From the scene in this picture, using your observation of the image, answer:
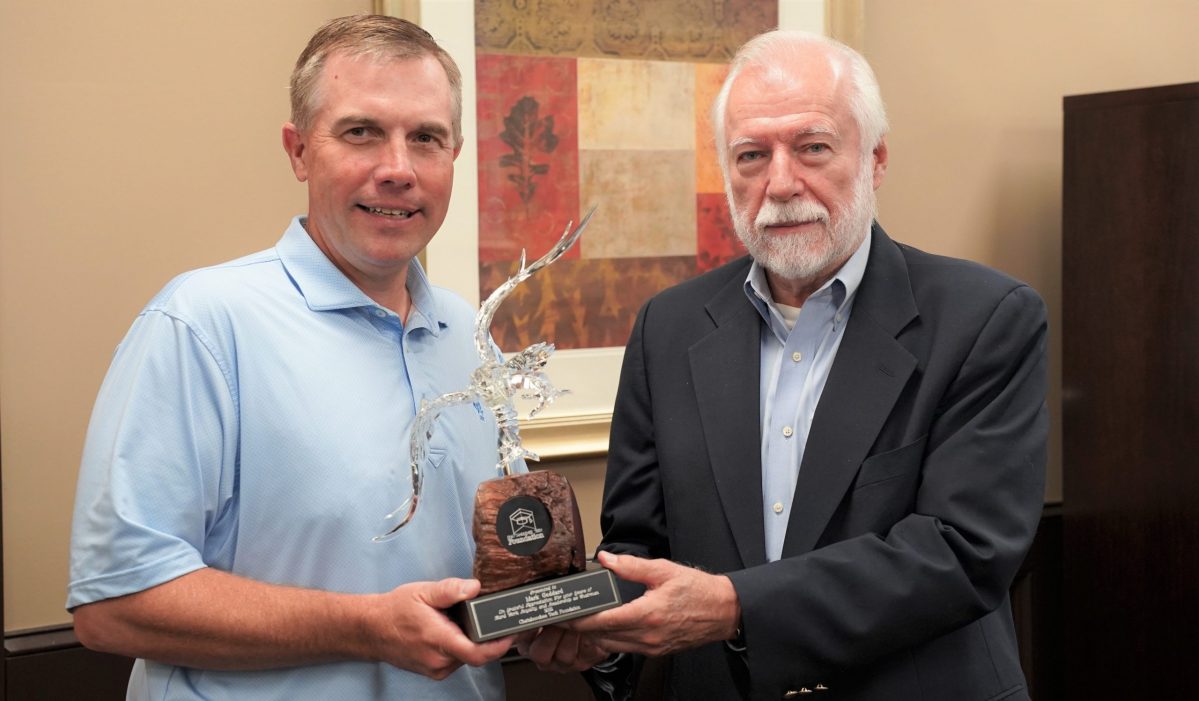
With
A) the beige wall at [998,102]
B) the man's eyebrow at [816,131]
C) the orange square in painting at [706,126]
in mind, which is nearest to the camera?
the man's eyebrow at [816,131]

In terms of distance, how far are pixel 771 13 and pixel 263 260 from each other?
159 cm

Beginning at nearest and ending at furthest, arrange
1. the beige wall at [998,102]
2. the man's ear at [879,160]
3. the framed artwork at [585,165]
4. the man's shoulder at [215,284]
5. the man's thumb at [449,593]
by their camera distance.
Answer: the man's thumb at [449,593] < the man's shoulder at [215,284] < the man's ear at [879,160] < the framed artwork at [585,165] < the beige wall at [998,102]

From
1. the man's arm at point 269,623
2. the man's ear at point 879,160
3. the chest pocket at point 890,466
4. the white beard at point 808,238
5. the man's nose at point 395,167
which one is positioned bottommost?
the man's arm at point 269,623

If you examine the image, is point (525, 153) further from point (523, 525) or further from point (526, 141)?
point (523, 525)

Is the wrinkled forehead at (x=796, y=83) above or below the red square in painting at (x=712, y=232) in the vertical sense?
above

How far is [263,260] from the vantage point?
1.61 metres

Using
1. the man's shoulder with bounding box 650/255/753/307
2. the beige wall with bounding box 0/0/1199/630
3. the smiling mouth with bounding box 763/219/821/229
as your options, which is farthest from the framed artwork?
the smiling mouth with bounding box 763/219/821/229

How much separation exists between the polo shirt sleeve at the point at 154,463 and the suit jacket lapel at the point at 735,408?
2.25 ft

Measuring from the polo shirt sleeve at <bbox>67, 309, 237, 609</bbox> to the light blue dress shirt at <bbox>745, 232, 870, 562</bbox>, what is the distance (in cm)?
76

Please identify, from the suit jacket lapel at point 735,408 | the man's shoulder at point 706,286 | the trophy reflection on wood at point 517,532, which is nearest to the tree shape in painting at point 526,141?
the man's shoulder at point 706,286

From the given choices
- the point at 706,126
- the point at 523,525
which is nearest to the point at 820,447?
the point at 523,525

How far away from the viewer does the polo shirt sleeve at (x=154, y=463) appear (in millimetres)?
1392

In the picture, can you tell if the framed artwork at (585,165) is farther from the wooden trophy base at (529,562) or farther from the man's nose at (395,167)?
the wooden trophy base at (529,562)

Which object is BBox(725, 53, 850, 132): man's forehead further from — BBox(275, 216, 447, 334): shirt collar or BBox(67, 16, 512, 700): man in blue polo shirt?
BBox(275, 216, 447, 334): shirt collar
